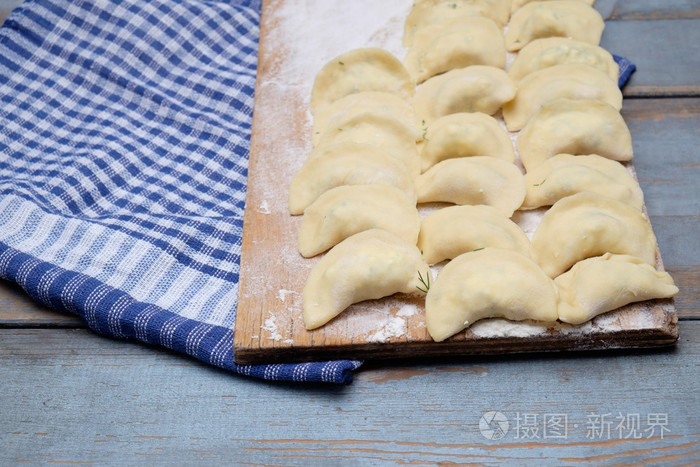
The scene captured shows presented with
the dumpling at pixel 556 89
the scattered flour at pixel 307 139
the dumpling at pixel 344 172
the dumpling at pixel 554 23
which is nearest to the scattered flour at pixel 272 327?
the scattered flour at pixel 307 139

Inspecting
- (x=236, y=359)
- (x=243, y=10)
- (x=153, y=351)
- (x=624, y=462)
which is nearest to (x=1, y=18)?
(x=243, y=10)

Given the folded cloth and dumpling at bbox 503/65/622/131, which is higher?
dumpling at bbox 503/65/622/131

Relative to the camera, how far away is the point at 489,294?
1.28 m

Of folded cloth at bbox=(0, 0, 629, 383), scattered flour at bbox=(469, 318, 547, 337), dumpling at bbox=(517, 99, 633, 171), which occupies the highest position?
dumpling at bbox=(517, 99, 633, 171)

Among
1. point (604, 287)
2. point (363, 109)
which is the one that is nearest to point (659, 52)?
point (363, 109)

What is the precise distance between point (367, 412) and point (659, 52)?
1336mm

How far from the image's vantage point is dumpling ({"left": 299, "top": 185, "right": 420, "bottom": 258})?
144cm

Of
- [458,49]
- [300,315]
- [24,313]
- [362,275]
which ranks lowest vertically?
[24,313]

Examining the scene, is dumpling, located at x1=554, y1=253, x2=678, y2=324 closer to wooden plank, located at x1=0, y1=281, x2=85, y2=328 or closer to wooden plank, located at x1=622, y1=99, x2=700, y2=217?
wooden plank, located at x1=622, y1=99, x2=700, y2=217

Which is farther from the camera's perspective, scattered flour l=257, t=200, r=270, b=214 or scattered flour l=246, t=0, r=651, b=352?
scattered flour l=257, t=200, r=270, b=214

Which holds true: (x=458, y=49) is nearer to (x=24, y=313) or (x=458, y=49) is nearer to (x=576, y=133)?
(x=576, y=133)

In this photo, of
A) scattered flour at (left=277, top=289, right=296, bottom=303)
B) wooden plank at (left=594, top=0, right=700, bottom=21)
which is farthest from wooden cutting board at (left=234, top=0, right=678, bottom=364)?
wooden plank at (left=594, top=0, right=700, bottom=21)

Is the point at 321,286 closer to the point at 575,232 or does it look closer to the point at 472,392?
the point at 472,392

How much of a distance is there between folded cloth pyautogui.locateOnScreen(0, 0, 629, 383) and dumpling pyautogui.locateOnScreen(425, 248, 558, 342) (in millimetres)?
205
